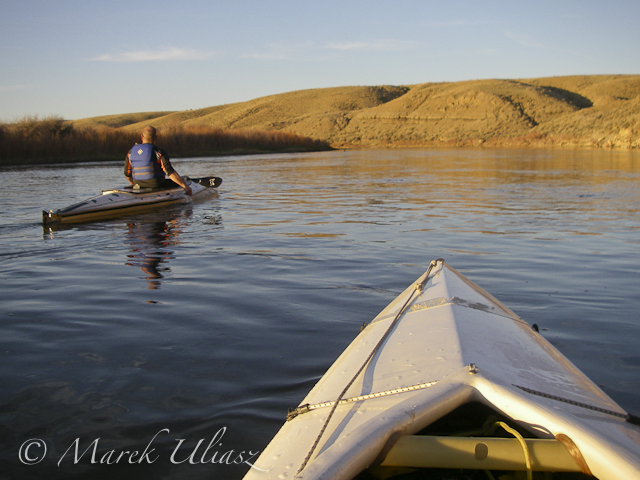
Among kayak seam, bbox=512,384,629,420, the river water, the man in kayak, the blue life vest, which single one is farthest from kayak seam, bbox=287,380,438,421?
the blue life vest

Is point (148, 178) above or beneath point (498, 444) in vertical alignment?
above

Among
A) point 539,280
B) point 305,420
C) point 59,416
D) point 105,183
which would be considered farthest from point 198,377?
point 105,183

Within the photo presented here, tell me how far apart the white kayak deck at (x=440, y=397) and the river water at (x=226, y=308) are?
66cm

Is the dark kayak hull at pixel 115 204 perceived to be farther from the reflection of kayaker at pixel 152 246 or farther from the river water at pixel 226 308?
the reflection of kayaker at pixel 152 246

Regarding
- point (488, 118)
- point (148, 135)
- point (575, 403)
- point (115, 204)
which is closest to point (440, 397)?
point (575, 403)

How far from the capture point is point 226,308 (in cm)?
477

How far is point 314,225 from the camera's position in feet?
31.0

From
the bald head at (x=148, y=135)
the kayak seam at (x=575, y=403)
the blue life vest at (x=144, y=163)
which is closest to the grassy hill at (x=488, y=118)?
the blue life vest at (x=144, y=163)

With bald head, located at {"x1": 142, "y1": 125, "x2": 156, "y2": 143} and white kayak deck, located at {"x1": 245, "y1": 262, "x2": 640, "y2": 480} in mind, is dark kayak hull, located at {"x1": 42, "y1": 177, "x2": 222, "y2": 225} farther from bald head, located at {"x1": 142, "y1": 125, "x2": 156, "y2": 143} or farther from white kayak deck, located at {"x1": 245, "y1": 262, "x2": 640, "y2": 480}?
white kayak deck, located at {"x1": 245, "y1": 262, "x2": 640, "y2": 480}

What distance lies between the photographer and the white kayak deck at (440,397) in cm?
160

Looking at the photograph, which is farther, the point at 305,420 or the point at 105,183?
the point at 105,183

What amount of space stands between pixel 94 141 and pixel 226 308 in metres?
36.4

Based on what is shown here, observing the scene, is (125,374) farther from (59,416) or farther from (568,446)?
(568,446)

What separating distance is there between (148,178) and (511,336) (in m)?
9.55
